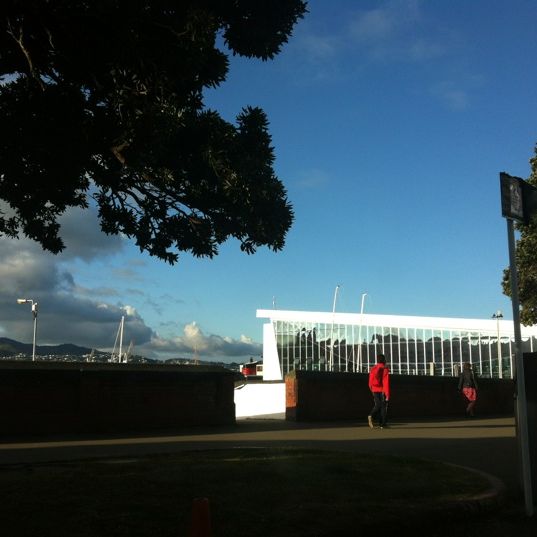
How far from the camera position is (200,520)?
443 centimetres

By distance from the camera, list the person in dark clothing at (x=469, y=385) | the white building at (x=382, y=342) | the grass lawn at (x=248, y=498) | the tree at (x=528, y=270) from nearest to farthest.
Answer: the grass lawn at (x=248, y=498), the person in dark clothing at (x=469, y=385), the tree at (x=528, y=270), the white building at (x=382, y=342)

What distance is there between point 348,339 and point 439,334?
8955 millimetres

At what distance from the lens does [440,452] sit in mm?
11336

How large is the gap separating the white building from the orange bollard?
162 feet

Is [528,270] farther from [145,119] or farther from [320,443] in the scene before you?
[145,119]

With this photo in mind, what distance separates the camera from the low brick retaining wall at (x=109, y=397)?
13883 mm

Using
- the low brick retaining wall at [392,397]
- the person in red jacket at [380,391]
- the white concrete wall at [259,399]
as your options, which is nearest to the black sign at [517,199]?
the person in red jacket at [380,391]

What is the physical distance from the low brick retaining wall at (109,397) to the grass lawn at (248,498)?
508 centimetres

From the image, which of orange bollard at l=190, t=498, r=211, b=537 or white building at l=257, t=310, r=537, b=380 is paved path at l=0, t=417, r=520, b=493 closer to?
orange bollard at l=190, t=498, r=211, b=537

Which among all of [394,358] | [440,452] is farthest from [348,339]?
[440,452]

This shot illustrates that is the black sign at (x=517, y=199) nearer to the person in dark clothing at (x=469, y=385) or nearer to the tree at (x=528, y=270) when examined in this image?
the person in dark clothing at (x=469, y=385)

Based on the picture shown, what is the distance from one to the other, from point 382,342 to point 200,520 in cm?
6148

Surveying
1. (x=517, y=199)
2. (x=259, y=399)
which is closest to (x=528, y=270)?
(x=259, y=399)

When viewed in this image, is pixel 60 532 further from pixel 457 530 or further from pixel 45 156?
pixel 45 156
